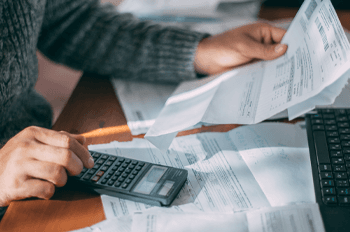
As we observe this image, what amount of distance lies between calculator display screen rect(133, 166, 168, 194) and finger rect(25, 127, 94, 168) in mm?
79

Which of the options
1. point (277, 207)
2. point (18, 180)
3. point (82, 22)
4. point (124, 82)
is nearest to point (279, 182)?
point (277, 207)

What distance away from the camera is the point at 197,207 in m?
0.40

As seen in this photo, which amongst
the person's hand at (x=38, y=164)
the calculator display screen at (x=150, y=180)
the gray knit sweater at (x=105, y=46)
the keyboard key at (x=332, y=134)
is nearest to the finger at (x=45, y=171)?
the person's hand at (x=38, y=164)

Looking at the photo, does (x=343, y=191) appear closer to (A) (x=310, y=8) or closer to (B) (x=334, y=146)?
(B) (x=334, y=146)

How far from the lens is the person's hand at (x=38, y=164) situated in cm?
41

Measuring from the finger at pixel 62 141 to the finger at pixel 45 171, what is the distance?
0.03 metres

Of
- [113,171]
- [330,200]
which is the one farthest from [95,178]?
[330,200]

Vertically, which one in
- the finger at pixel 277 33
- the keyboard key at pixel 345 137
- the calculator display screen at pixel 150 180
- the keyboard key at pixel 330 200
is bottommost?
the calculator display screen at pixel 150 180

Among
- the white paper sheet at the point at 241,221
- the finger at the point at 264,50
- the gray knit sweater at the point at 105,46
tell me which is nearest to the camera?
the white paper sheet at the point at 241,221

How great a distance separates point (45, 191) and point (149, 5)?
31.9 inches

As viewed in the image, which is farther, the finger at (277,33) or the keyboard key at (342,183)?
the finger at (277,33)

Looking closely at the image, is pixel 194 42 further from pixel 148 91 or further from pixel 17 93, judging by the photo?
pixel 17 93

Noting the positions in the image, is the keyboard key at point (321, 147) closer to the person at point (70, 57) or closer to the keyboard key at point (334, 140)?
the keyboard key at point (334, 140)

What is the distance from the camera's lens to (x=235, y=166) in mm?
473
